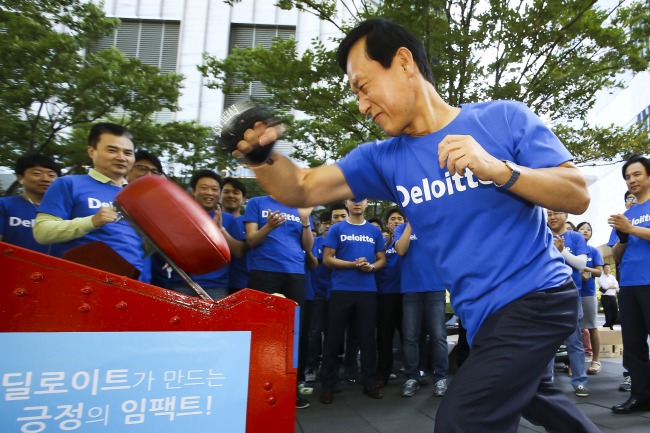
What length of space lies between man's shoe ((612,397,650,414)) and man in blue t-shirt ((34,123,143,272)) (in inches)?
155

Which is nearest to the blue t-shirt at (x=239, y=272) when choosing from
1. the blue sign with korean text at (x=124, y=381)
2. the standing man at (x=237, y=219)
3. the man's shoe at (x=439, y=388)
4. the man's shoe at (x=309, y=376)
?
the standing man at (x=237, y=219)

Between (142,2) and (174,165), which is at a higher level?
(142,2)

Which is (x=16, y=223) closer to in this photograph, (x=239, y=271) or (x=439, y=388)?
(x=239, y=271)

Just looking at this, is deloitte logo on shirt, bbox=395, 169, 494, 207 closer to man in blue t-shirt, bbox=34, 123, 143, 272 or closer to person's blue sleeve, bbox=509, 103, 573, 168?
person's blue sleeve, bbox=509, 103, 573, 168

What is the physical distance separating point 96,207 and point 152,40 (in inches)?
677

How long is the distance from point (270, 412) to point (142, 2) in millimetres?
19968

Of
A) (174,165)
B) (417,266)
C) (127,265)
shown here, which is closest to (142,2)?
(174,165)

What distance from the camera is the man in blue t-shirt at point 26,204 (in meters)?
3.59

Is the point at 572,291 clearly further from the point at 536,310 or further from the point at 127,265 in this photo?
the point at 127,265

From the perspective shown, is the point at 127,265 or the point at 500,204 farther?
the point at 127,265

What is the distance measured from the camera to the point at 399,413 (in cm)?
369

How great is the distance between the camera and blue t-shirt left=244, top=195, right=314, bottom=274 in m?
4.01

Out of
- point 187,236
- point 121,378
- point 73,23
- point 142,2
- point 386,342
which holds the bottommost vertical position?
point 386,342

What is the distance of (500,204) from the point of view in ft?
4.50
